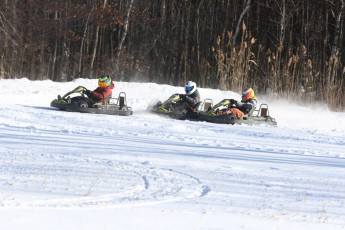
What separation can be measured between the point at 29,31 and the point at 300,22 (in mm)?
14499

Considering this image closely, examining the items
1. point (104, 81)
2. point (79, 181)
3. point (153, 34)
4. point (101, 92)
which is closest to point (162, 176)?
point (79, 181)

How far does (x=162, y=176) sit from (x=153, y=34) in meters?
32.0

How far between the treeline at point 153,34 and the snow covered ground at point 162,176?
15.4 metres

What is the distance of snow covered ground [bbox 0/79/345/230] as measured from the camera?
19.4ft

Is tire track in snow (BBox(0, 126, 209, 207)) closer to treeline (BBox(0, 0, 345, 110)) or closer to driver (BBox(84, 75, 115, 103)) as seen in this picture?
driver (BBox(84, 75, 115, 103))

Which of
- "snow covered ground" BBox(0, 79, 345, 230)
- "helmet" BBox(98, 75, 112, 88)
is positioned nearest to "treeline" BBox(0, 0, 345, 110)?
"helmet" BBox(98, 75, 112, 88)

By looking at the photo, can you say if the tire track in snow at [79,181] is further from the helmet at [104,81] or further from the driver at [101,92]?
the helmet at [104,81]

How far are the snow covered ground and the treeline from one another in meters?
15.4

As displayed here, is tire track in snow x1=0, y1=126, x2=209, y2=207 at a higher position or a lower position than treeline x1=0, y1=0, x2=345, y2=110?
lower

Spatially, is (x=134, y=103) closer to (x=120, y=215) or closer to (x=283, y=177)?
(x=283, y=177)

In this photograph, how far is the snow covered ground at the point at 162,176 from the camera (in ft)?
19.4

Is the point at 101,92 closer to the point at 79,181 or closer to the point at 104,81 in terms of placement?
the point at 104,81

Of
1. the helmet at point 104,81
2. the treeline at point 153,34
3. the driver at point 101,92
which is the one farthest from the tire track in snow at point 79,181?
the treeline at point 153,34

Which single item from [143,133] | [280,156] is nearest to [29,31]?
[143,133]
